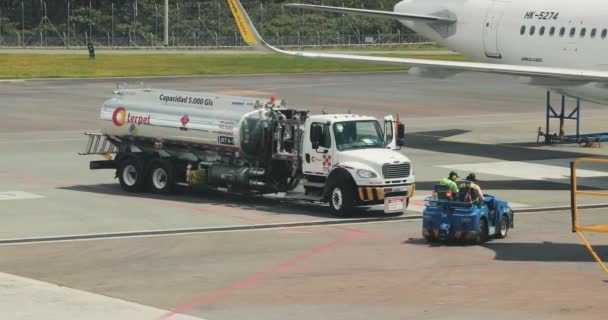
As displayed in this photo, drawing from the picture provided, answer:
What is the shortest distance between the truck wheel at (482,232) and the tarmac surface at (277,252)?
7.6 inches

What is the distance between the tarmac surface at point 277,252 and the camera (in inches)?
893

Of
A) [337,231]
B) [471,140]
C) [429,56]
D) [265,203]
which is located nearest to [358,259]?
[337,231]

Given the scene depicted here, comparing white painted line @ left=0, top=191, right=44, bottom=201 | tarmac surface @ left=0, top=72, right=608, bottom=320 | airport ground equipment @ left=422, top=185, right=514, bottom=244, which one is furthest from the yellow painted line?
airport ground equipment @ left=422, top=185, right=514, bottom=244

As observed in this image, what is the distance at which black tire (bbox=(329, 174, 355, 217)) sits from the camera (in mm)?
33344

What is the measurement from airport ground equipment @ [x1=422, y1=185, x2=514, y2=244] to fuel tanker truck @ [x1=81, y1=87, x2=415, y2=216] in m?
3.86

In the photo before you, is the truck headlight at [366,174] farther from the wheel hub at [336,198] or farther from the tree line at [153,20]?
the tree line at [153,20]

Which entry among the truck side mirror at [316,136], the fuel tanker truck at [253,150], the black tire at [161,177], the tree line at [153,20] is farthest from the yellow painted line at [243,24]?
the tree line at [153,20]

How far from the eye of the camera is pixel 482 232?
96.7 ft

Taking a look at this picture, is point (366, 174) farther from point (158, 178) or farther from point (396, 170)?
point (158, 178)

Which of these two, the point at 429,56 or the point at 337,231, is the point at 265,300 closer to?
the point at 337,231

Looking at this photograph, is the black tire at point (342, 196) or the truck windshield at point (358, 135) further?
the truck windshield at point (358, 135)

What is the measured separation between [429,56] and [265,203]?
81.6m

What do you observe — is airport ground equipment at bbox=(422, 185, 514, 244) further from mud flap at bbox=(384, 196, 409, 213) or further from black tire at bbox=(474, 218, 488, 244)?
mud flap at bbox=(384, 196, 409, 213)

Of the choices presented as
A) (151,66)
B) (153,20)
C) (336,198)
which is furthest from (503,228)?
(153,20)
